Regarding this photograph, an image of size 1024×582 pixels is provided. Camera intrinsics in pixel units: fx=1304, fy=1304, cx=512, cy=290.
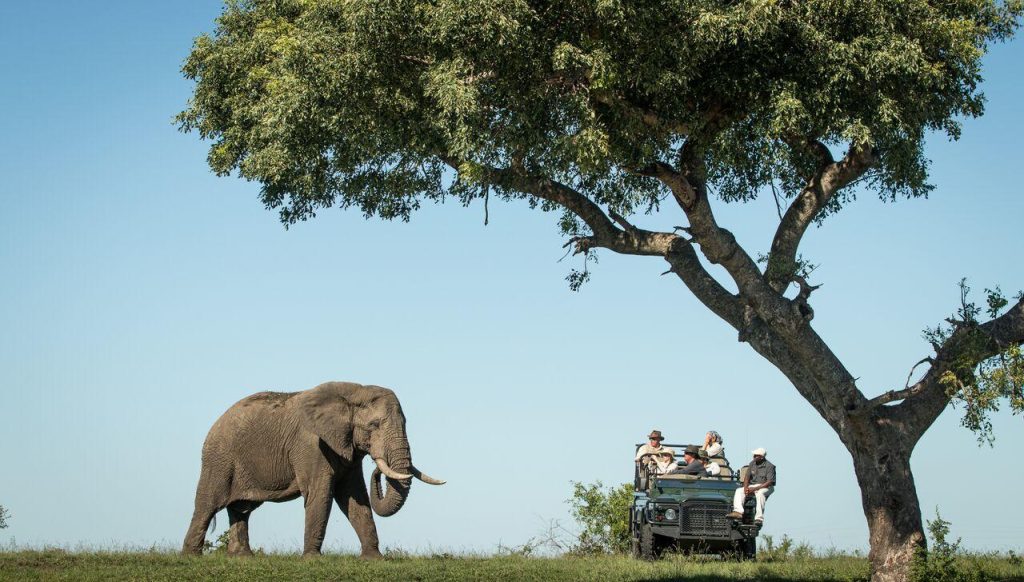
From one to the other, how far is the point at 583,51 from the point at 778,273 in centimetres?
517

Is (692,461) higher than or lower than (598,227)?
lower

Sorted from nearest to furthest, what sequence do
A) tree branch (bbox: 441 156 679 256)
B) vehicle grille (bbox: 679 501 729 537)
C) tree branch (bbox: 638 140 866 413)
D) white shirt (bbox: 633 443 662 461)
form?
1. tree branch (bbox: 638 140 866 413)
2. tree branch (bbox: 441 156 679 256)
3. vehicle grille (bbox: 679 501 729 537)
4. white shirt (bbox: 633 443 662 461)

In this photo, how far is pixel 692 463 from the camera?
24.2 meters

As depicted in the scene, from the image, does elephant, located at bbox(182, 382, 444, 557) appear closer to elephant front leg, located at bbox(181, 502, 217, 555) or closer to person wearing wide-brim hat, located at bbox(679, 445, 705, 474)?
elephant front leg, located at bbox(181, 502, 217, 555)

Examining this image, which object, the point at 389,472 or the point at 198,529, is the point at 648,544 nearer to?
the point at 389,472

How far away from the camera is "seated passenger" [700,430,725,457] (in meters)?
24.6

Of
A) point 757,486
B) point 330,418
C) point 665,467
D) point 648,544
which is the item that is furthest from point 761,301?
point 330,418

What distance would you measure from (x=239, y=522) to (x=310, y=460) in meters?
2.59

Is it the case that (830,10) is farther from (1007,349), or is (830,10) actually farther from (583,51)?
(1007,349)

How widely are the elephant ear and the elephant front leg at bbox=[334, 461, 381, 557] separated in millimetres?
863

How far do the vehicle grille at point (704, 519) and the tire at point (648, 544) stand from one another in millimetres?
700

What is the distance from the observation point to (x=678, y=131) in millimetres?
22234

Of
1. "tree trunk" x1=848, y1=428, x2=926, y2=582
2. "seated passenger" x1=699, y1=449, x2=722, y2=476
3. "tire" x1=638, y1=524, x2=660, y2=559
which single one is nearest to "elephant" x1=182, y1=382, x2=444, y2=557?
"tire" x1=638, y1=524, x2=660, y2=559

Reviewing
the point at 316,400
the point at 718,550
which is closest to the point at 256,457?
the point at 316,400
